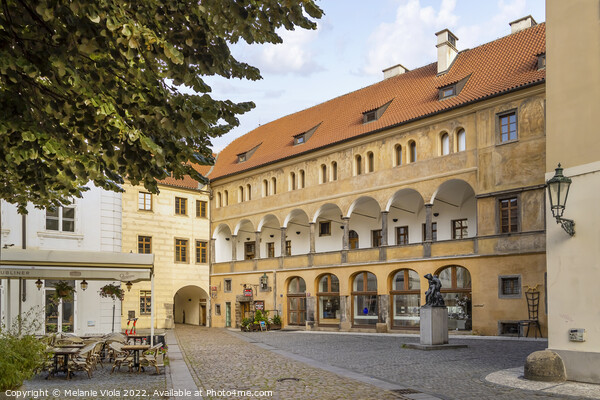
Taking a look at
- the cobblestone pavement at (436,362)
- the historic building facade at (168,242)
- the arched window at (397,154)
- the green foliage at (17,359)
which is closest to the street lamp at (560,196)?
the cobblestone pavement at (436,362)

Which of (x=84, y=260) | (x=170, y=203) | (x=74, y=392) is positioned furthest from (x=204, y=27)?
(x=170, y=203)

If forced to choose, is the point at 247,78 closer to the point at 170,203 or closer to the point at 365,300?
the point at 365,300

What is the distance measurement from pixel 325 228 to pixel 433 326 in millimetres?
17845

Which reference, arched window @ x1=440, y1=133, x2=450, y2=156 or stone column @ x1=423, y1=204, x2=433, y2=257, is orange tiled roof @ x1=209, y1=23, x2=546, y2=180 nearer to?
arched window @ x1=440, y1=133, x2=450, y2=156

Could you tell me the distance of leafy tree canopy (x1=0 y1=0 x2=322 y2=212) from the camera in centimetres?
554

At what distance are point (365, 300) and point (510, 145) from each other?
11.2m

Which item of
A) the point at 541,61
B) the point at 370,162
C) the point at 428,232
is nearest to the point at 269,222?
the point at 370,162

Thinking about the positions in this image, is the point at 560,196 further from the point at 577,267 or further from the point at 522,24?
the point at 522,24

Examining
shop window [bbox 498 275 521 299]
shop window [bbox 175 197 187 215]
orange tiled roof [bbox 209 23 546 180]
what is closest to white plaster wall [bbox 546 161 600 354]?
shop window [bbox 498 275 521 299]

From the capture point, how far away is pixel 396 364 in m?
15.1

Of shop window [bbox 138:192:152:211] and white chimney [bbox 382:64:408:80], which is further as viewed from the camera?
shop window [bbox 138:192:152:211]

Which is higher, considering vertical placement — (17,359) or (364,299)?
(17,359)

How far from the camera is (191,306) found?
43.5 m

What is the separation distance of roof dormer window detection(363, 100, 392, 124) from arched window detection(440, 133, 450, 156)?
199 inches
